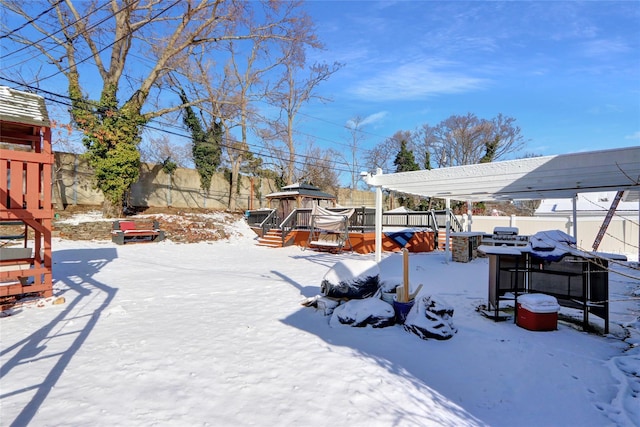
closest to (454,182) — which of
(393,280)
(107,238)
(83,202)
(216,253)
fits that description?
(393,280)

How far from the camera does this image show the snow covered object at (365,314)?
4.24 meters

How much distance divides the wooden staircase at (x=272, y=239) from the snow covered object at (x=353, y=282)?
8.61m

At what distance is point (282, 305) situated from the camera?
5109 millimetres

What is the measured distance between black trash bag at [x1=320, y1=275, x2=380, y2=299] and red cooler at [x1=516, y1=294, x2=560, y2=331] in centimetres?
196

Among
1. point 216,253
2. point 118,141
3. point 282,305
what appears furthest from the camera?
point 118,141

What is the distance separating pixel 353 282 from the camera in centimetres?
475

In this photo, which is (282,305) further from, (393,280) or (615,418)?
(615,418)

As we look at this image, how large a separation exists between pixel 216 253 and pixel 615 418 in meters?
10.5

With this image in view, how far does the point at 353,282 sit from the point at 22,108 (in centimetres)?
579

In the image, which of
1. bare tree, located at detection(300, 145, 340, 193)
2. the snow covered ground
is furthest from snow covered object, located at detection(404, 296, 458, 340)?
bare tree, located at detection(300, 145, 340, 193)

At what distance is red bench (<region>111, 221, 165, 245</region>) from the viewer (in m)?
11.4

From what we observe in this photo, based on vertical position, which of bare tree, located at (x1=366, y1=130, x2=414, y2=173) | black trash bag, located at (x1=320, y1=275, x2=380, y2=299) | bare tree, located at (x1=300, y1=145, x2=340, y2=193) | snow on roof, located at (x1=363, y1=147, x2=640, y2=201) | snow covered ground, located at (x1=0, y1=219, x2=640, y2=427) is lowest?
snow covered ground, located at (x1=0, y1=219, x2=640, y2=427)

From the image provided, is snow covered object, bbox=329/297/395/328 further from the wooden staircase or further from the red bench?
the red bench

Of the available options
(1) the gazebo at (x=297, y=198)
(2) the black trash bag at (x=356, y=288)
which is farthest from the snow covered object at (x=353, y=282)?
(1) the gazebo at (x=297, y=198)
